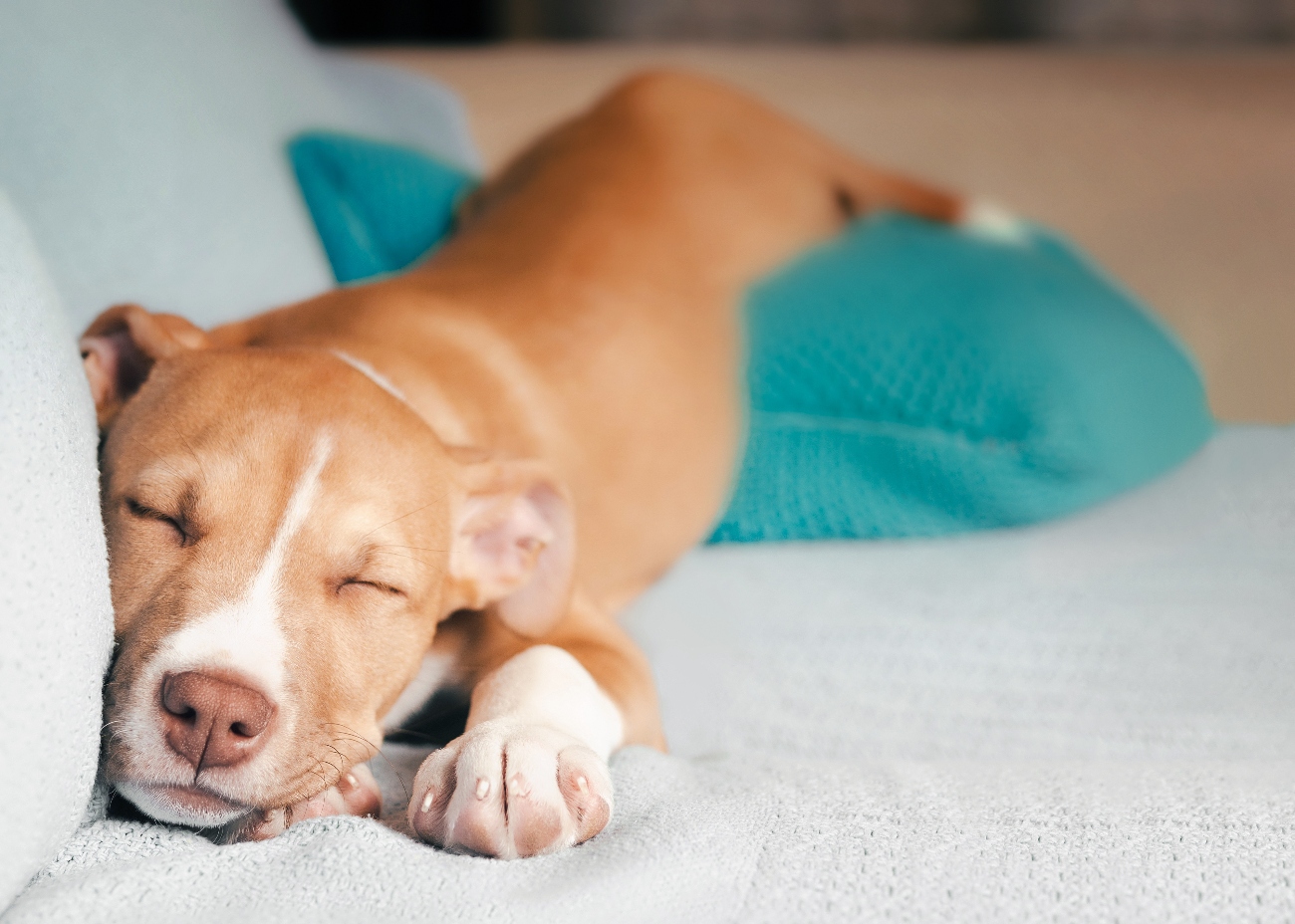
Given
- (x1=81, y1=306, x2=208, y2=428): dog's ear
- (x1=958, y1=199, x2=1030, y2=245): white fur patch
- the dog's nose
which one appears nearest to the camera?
the dog's nose

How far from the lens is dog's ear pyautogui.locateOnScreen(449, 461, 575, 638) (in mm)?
1673

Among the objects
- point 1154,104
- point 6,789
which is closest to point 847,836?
point 6,789

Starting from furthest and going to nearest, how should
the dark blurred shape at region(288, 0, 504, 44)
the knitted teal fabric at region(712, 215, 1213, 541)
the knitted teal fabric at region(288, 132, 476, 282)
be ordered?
the dark blurred shape at region(288, 0, 504, 44), the knitted teal fabric at region(288, 132, 476, 282), the knitted teal fabric at region(712, 215, 1213, 541)

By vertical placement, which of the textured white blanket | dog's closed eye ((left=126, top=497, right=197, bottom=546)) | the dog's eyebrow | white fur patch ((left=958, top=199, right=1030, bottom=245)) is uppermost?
the dog's eyebrow

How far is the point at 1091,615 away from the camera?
2064 mm

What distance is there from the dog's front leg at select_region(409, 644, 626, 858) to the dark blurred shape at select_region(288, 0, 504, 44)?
17.6 feet

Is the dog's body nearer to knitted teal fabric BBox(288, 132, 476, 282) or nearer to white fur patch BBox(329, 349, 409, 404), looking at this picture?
white fur patch BBox(329, 349, 409, 404)

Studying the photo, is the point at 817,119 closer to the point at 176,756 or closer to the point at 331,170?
the point at 331,170

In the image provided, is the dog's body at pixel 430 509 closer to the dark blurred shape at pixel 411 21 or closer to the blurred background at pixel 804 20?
the blurred background at pixel 804 20

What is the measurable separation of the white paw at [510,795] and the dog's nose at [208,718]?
18cm

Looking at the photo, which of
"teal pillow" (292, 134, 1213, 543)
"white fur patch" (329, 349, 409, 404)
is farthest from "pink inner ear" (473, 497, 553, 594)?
"teal pillow" (292, 134, 1213, 543)

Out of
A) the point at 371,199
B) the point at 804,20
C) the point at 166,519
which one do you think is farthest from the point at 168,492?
Result: the point at 804,20

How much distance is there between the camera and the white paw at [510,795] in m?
1.16

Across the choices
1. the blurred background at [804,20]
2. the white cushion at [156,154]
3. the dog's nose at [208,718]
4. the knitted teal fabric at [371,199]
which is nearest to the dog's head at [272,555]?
the dog's nose at [208,718]
